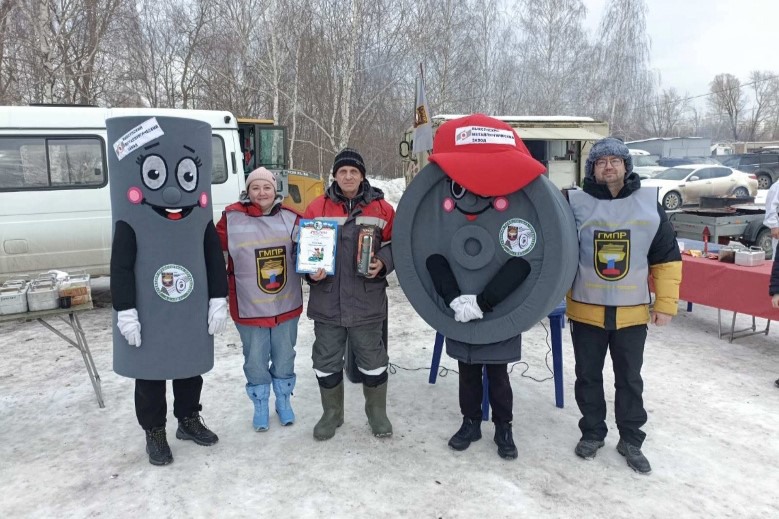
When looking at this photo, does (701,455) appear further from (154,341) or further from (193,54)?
(193,54)

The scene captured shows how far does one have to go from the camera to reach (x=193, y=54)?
1914cm

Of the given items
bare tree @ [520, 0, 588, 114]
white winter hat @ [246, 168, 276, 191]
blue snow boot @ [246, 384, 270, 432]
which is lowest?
blue snow boot @ [246, 384, 270, 432]

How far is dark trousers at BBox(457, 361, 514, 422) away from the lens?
9.55ft

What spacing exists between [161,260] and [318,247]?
0.80 m

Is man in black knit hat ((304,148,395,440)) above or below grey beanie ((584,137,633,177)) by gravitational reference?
below

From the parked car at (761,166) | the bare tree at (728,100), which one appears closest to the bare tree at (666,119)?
the bare tree at (728,100)

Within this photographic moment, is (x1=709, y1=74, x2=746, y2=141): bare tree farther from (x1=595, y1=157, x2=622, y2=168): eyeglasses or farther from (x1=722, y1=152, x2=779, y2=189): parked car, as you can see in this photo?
(x1=595, y1=157, x2=622, y2=168): eyeglasses

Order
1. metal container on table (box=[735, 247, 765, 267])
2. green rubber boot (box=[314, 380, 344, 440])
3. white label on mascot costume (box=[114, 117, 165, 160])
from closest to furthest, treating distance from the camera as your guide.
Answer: white label on mascot costume (box=[114, 117, 165, 160]), green rubber boot (box=[314, 380, 344, 440]), metal container on table (box=[735, 247, 765, 267])

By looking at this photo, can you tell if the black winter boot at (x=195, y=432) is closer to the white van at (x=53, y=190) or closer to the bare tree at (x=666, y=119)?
the white van at (x=53, y=190)

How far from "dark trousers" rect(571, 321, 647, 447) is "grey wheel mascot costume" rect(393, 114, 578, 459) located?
0.39 meters

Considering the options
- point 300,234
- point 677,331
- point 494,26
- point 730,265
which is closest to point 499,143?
point 300,234

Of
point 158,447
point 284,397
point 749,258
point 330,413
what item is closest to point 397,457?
point 330,413

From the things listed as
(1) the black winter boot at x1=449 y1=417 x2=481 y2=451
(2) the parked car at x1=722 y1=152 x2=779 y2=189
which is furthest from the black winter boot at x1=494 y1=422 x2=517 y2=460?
(2) the parked car at x1=722 y1=152 x2=779 y2=189

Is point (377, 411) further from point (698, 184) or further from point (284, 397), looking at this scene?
point (698, 184)
